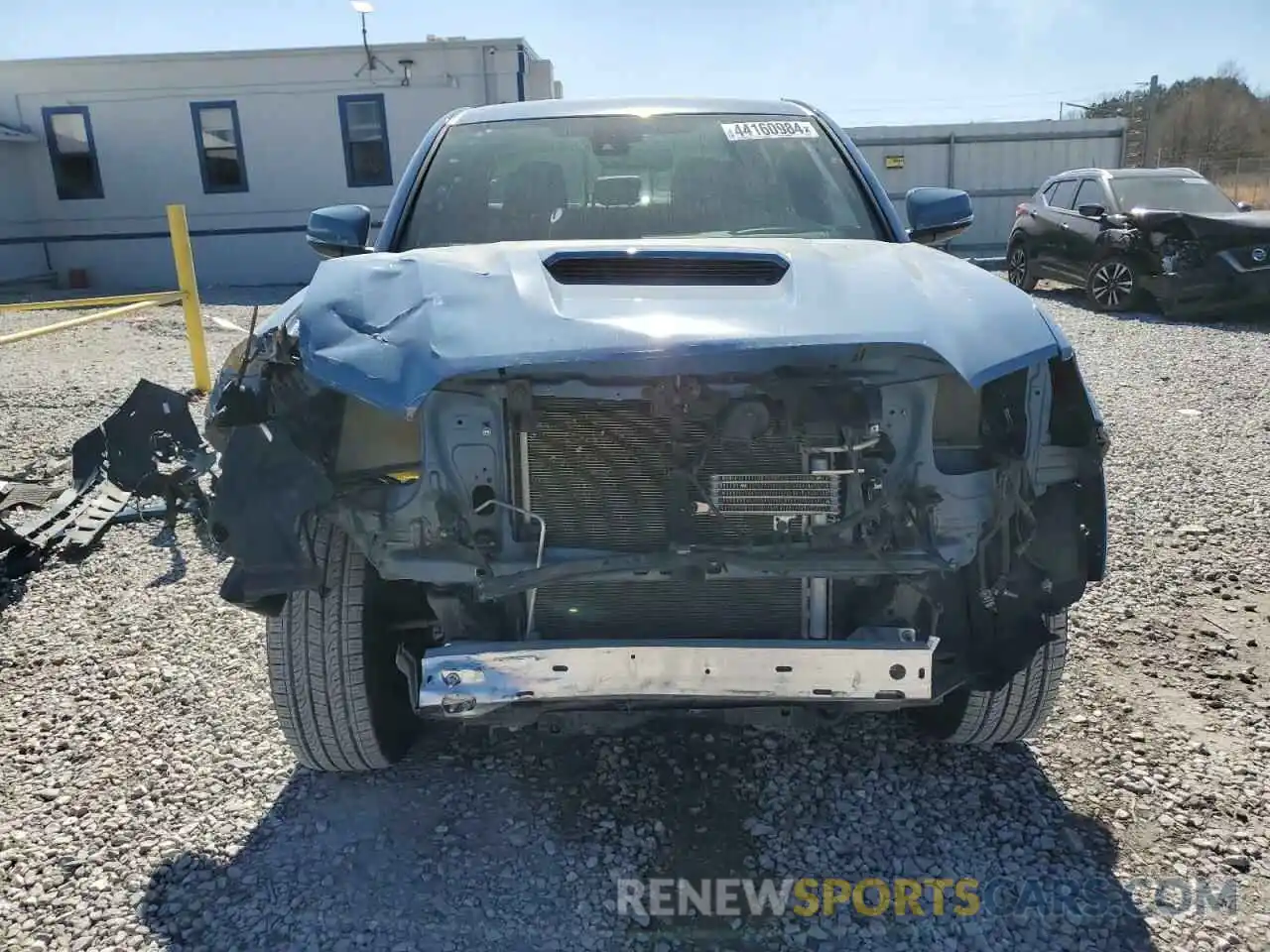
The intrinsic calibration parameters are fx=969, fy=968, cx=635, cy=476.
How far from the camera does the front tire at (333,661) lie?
241cm

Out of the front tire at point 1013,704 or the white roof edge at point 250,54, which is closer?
the front tire at point 1013,704

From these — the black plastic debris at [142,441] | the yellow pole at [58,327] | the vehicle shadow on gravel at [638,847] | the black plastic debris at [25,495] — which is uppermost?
the yellow pole at [58,327]

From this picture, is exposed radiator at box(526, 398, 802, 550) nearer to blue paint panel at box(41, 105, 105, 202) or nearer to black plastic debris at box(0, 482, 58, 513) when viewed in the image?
black plastic debris at box(0, 482, 58, 513)

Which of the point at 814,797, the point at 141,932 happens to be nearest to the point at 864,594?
the point at 814,797

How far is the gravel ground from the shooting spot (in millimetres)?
2240

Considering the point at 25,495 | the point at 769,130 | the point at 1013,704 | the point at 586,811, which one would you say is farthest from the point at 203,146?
the point at 1013,704

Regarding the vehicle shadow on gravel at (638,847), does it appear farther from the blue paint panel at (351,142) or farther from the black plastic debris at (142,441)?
the blue paint panel at (351,142)

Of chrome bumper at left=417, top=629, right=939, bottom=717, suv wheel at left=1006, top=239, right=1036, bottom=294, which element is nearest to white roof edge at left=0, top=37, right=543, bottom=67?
suv wheel at left=1006, top=239, right=1036, bottom=294

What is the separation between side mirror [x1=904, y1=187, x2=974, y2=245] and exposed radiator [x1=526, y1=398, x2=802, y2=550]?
177cm

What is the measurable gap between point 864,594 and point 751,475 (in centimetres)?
46

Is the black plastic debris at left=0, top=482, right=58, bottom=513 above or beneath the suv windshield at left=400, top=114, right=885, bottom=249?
beneath

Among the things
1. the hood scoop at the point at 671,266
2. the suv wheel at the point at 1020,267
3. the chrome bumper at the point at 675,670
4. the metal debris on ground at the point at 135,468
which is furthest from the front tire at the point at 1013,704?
the suv wheel at the point at 1020,267

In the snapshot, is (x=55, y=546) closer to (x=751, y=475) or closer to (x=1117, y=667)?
(x=751, y=475)

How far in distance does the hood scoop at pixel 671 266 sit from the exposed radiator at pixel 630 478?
0.42 m
